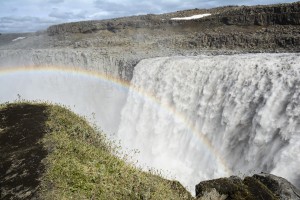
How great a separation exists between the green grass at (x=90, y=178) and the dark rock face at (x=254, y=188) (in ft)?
3.22

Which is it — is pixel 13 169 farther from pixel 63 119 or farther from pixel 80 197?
pixel 63 119

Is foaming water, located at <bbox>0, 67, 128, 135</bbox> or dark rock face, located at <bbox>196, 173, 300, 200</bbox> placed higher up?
dark rock face, located at <bbox>196, 173, 300, 200</bbox>

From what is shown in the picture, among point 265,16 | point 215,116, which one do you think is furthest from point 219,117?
point 265,16

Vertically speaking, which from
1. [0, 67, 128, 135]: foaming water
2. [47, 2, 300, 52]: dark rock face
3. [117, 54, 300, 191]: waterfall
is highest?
[47, 2, 300, 52]: dark rock face

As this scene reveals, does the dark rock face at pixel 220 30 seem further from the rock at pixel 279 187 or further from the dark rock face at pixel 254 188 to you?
the dark rock face at pixel 254 188

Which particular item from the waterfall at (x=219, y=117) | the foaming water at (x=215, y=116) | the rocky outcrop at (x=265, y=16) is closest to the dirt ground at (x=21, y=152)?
the foaming water at (x=215, y=116)

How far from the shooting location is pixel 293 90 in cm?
1636

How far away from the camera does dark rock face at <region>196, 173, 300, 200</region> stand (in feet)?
36.6

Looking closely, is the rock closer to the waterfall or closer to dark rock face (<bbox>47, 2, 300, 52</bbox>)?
the waterfall

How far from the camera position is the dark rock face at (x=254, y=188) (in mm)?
11156

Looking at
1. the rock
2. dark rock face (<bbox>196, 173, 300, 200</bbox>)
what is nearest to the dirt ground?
dark rock face (<bbox>196, 173, 300, 200</bbox>)

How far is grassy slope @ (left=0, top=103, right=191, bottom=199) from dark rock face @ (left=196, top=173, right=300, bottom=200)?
0.98m

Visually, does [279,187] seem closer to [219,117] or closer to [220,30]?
[219,117]

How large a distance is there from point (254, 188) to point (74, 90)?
35.9 m
